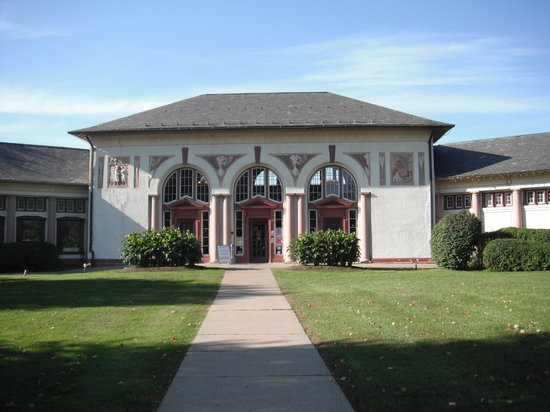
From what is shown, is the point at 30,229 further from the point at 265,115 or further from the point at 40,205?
the point at 265,115

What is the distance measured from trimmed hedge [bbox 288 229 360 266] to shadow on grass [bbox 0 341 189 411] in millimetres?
14753

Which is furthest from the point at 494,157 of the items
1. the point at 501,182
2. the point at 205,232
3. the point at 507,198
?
the point at 205,232

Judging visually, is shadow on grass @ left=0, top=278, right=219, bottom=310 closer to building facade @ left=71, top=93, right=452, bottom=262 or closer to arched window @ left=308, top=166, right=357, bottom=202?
building facade @ left=71, top=93, right=452, bottom=262

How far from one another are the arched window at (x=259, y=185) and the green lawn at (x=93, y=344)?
1505cm

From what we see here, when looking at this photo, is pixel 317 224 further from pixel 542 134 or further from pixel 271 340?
pixel 271 340

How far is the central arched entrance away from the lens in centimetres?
2978

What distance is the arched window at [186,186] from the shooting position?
30016mm

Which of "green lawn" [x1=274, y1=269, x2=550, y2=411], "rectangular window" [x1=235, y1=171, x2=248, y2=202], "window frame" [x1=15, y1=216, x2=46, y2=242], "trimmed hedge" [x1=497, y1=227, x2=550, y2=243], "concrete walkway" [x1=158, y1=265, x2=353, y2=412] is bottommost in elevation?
"concrete walkway" [x1=158, y1=265, x2=353, y2=412]

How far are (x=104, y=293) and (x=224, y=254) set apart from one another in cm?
1455

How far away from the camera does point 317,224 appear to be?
2967 cm

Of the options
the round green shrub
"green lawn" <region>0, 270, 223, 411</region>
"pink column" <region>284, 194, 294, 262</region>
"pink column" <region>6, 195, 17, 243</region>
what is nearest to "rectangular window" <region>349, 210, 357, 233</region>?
"pink column" <region>284, 194, 294, 262</region>

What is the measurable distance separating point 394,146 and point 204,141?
35.2 ft

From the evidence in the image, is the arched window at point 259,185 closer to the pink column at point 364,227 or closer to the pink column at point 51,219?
the pink column at point 364,227

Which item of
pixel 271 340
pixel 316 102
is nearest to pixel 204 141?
pixel 316 102
